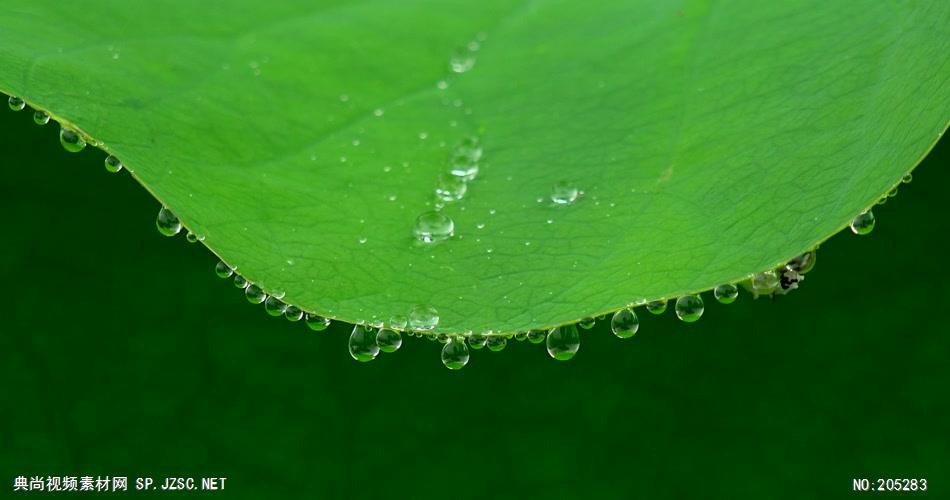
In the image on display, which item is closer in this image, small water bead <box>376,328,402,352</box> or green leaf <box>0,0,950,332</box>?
green leaf <box>0,0,950,332</box>

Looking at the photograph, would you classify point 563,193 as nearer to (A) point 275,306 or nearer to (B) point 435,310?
(B) point 435,310

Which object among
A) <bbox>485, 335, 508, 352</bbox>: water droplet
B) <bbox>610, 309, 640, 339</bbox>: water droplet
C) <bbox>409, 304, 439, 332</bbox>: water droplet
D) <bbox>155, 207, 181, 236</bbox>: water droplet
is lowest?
<bbox>409, 304, 439, 332</bbox>: water droplet

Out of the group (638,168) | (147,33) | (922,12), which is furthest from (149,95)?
(922,12)

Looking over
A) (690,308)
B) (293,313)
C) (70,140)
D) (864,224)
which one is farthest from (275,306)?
(864,224)

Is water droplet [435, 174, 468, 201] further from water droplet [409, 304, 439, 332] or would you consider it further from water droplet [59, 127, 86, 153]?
water droplet [59, 127, 86, 153]

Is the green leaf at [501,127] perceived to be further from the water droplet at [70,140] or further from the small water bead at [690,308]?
the small water bead at [690,308]

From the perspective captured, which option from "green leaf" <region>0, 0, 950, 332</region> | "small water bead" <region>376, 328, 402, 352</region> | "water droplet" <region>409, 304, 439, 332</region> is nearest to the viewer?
"green leaf" <region>0, 0, 950, 332</region>

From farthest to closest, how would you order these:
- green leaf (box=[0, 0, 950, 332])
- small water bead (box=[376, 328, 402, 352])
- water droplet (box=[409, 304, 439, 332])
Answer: small water bead (box=[376, 328, 402, 352]), water droplet (box=[409, 304, 439, 332]), green leaf (box=[0, 0, 950, 332])

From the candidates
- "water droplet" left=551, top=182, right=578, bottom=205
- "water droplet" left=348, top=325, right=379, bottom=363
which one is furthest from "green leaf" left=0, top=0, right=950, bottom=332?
"water droplet" left=348, top=325, right=379, bottom=363
